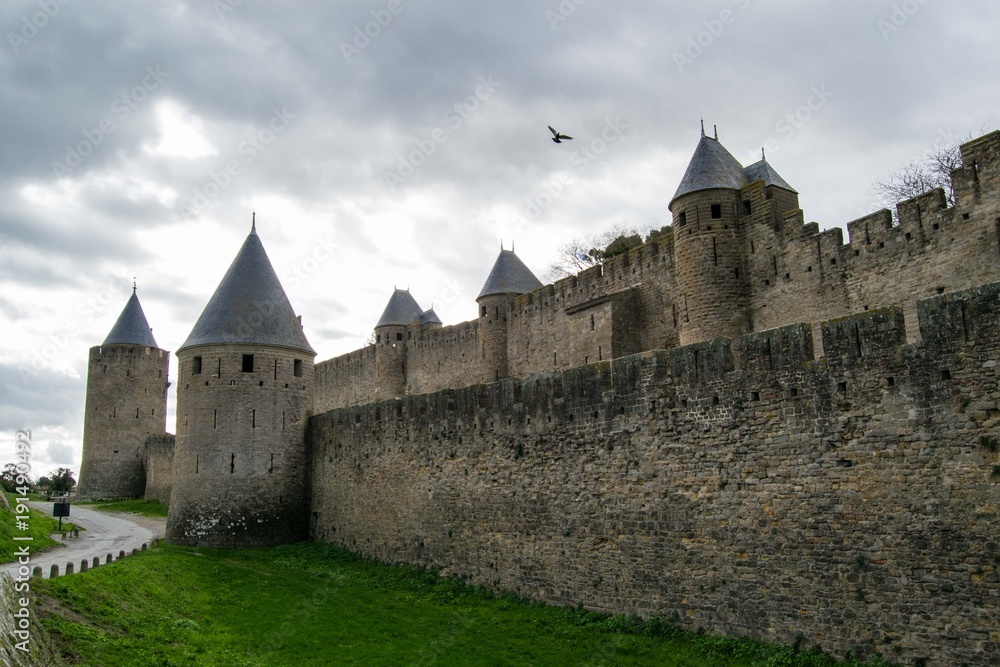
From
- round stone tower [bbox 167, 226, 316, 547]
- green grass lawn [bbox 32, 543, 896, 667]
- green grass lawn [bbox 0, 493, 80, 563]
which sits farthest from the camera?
round stone tower [bbox 167, 226, 316, 547]

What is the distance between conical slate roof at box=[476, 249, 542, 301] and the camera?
1432 inches

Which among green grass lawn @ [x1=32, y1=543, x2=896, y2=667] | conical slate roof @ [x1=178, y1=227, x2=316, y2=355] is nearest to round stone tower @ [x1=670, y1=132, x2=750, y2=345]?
green grass lawn @ [x1=32, y1=543, x2=896, y2=667]

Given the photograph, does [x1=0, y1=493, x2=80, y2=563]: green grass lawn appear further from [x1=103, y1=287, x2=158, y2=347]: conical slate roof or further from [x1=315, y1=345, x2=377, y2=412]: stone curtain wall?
[x1=103, y1=287, x2=158, y2=347]: conical slate roof

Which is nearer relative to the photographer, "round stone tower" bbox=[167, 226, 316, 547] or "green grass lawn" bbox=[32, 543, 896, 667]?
"green grass lawn" bbox=[32, 543, 896, 667]

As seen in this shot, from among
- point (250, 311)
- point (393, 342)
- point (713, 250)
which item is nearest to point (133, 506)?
point (393, 342)

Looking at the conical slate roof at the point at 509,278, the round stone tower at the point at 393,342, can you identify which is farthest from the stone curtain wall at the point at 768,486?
the round stone tower at the point at 393,342

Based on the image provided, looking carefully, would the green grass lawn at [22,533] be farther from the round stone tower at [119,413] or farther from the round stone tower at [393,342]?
the round stone tower at [119,413]

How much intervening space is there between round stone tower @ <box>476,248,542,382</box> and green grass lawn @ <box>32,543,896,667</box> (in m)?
17.2

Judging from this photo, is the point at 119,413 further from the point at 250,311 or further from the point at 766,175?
the point at 766,175

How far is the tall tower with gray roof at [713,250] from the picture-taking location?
24453mm

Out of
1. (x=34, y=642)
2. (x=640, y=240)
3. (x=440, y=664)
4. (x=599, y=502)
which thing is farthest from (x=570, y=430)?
(x=640, y=240)

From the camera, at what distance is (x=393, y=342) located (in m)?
44.5

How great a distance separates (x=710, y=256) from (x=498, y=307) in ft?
43.4

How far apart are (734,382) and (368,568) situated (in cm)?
1130
